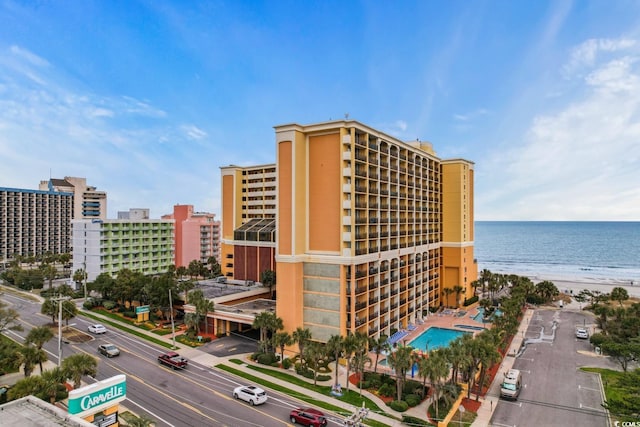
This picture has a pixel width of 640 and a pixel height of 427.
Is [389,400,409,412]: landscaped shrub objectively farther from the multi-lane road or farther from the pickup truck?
the pickup truck

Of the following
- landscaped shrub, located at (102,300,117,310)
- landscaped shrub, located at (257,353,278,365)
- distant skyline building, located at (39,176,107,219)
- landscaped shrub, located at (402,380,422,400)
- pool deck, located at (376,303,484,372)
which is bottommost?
pool deck, located at (376,303,484,372)

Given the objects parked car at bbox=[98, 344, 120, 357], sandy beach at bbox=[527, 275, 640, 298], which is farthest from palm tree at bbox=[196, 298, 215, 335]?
sandy beach at bbox=[527, 275, 640, 298]

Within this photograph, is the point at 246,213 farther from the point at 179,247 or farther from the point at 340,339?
the point at 340,339

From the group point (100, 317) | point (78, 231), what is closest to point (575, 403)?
point (100, 317)

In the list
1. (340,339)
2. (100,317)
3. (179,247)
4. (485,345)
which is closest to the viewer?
(485,345)

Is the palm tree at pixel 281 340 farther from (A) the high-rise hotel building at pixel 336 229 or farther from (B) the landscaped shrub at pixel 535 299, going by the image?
(B) the landscaped shrub at pixel 535 299

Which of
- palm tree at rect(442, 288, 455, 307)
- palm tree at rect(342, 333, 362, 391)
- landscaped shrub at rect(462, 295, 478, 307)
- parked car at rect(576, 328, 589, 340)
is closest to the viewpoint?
palm tree at rect(342, 333, 362, 391)

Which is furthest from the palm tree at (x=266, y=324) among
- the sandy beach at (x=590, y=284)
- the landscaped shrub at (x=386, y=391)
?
the sandy beach at (x=590, y=284)
